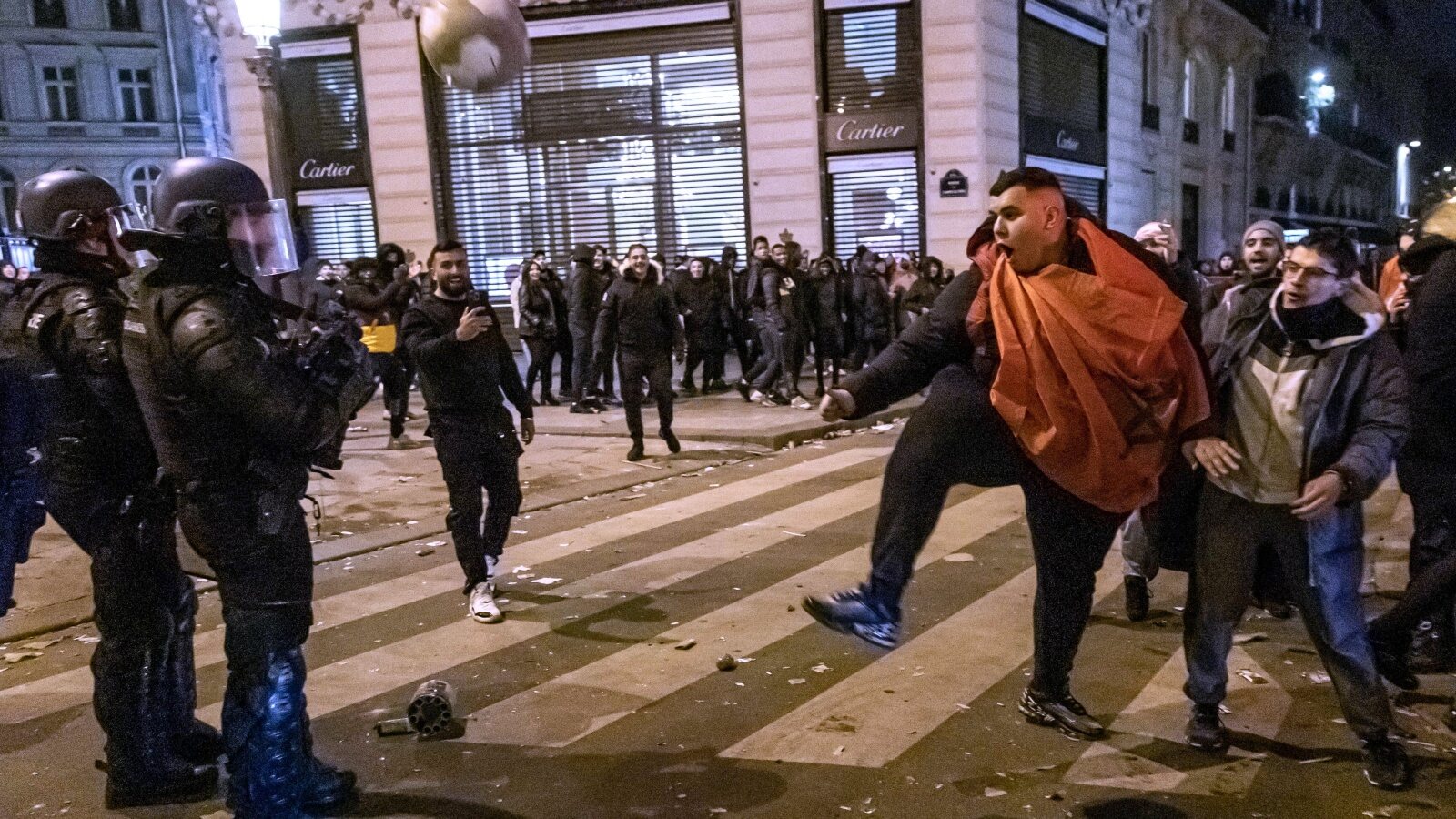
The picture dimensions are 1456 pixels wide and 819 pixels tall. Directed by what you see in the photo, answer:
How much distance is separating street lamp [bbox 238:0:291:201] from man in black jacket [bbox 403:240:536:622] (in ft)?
11.1

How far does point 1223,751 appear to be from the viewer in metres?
4.03

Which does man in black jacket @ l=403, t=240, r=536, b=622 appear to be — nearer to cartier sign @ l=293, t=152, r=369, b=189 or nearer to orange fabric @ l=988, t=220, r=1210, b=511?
orange fabric @ l=988, t=220, r=1210, b=511

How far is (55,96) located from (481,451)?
4789cm

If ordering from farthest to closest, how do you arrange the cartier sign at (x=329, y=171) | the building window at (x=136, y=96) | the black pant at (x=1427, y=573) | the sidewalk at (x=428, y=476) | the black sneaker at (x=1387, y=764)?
1. the building window at (x=136, y=96)
2. the cartier sign at (x=329, y=171)
3. the sidewalk at (x=428, y=476)
4. the black pant at (x=1427, y=573)
5. the black sneaker at (x=1387, y=764)

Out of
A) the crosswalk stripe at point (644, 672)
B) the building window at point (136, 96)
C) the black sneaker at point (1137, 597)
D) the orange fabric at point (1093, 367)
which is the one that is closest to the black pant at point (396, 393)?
the crosswalk stripe at point (644, 672)

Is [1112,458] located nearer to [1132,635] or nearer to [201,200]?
[1132,635]

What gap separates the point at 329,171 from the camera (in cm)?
2131

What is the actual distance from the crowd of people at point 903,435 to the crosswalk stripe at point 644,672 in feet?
2.65

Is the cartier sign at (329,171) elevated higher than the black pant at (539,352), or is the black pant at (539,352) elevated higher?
the cartier sign at (329,171)

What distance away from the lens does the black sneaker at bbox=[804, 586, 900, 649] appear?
358cm

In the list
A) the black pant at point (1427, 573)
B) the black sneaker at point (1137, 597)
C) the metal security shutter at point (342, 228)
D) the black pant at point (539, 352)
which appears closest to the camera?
the black pant at point (1427, 573)

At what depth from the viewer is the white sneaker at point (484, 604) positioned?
5.86 m

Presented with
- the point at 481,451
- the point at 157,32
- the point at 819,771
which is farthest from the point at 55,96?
the point at 819,771

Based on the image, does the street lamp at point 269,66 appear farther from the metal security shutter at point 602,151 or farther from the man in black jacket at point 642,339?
the metal security shutter at point 602,151
